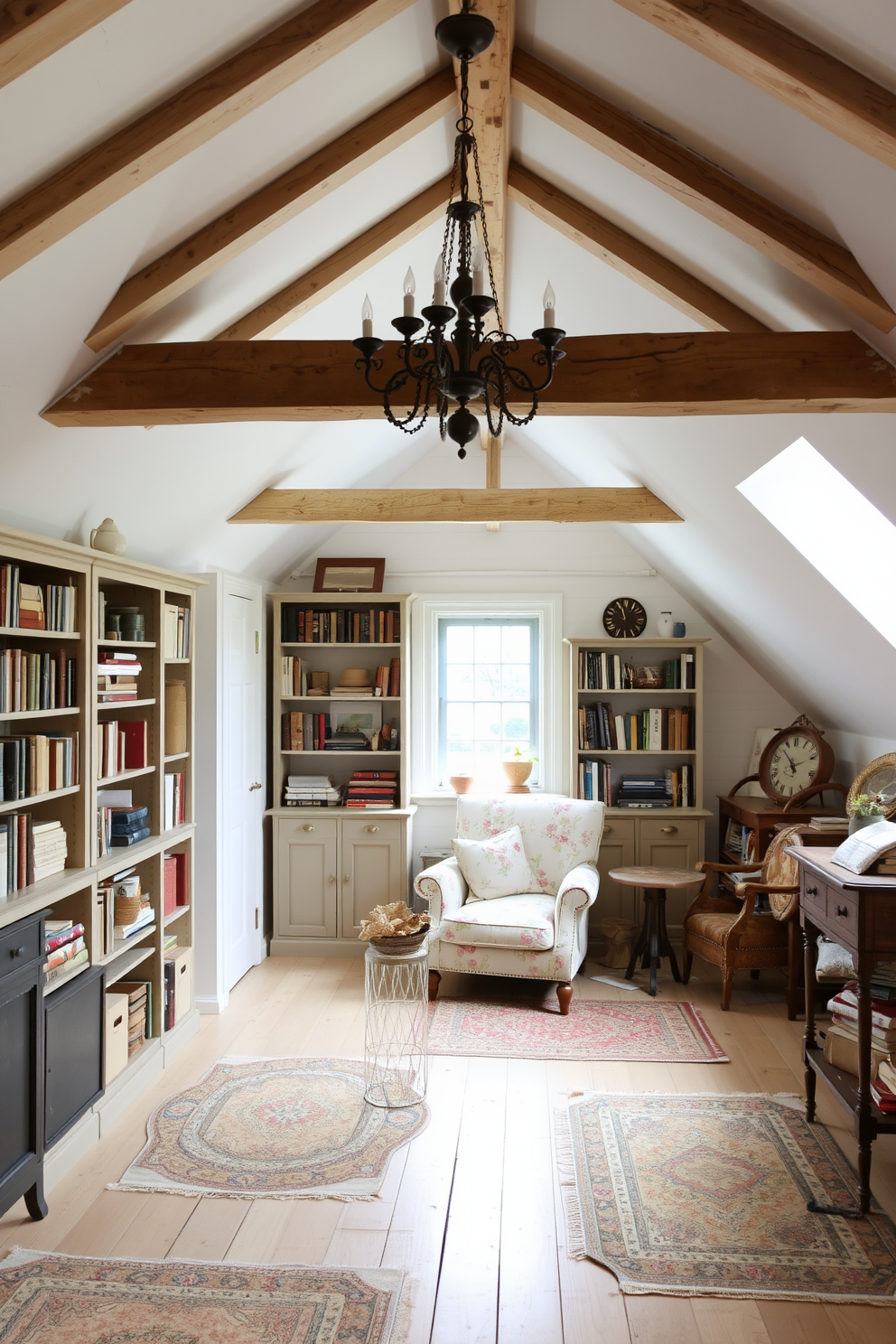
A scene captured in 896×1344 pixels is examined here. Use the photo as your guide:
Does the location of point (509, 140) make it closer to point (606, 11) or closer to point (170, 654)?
point (606, 11)

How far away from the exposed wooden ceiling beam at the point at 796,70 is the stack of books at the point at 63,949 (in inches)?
120

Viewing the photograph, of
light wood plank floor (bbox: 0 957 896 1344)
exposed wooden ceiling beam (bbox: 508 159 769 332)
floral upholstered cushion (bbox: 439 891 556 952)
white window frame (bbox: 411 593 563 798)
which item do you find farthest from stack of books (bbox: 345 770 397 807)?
exposed wooden ceiling beam (bbox: 508 159 769 332)

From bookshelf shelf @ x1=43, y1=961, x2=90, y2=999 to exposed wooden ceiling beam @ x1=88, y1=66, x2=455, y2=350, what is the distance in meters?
2.08

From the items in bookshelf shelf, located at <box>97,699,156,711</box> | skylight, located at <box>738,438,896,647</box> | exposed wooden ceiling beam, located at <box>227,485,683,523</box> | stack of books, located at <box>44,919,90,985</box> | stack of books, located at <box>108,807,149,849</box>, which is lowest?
stack of books, located at <box>44,919,90,985</box>

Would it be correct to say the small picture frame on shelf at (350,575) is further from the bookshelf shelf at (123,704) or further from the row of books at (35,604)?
the row of books at (35,604)

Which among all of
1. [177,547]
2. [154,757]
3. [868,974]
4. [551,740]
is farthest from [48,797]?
[551,740]

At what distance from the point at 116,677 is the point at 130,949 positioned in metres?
1.20

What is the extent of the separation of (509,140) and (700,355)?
1030 millimetres

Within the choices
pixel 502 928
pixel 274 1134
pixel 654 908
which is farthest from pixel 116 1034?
pixel 654 908

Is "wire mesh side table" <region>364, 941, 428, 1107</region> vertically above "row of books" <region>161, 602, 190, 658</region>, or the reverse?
"row of books" <region>161, 602, 190, 658</region>

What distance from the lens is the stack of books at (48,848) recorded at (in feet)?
10.5

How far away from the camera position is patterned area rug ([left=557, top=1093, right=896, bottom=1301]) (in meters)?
2.62

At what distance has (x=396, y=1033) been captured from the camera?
4383 millimetres

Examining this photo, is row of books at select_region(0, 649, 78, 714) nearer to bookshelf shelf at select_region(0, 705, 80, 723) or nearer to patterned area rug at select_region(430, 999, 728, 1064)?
bookshelf shelf at select_region(0, 705, 80, 723)
